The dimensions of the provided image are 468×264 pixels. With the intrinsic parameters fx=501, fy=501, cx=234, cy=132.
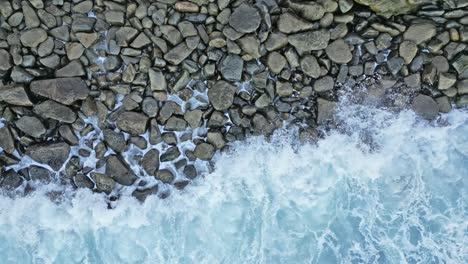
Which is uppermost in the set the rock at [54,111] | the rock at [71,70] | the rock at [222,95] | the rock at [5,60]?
the rock at [5,60]

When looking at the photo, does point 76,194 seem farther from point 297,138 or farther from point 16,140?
point 297,138

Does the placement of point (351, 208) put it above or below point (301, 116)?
below

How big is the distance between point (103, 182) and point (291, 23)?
274cm

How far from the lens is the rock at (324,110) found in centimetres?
570

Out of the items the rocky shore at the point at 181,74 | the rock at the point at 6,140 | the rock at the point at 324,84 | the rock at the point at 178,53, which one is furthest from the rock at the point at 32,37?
the rock at the point at 324,84

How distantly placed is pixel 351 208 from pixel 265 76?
5.83 ft

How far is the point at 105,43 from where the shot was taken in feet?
18.6

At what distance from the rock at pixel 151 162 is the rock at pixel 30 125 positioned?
1174 mm

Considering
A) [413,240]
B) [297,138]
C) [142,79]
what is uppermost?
[142,79]

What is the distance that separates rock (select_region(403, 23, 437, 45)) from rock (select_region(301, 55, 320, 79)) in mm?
1063

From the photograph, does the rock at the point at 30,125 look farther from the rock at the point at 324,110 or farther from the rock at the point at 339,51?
the rock at the point at 339,51

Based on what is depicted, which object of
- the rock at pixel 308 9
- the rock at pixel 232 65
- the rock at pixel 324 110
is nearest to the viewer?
the rock at pixel 308 9

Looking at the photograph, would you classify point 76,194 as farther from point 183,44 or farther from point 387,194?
point 387,194

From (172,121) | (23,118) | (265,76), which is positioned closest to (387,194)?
(265,76)
